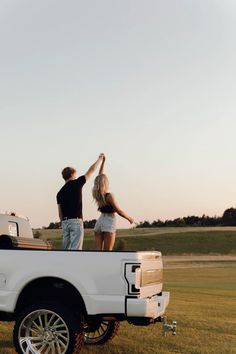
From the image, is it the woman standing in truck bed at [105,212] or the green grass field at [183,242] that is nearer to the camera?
the woman standing in truck bed at [105,212]

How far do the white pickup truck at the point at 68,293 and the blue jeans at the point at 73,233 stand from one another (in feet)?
6.45

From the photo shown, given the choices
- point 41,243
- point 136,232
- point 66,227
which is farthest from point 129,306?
point 136,232

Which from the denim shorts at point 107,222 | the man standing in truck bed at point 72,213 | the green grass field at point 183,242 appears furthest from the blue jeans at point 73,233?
the green grass field at point 183,242

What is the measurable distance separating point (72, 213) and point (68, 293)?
2.35 metres

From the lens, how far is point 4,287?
25.4 ft

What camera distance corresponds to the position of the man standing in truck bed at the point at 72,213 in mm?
9953

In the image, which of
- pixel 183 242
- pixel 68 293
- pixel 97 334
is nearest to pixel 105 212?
pixel 97 334

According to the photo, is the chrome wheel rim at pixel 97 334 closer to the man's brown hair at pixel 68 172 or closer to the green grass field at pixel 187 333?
the green grass field at pixel 187 333

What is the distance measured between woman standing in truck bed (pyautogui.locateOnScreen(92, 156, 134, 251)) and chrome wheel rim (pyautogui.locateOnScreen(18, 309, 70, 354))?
2.63 metres

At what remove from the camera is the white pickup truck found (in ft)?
23.7

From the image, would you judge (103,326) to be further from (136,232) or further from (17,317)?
(136,232)

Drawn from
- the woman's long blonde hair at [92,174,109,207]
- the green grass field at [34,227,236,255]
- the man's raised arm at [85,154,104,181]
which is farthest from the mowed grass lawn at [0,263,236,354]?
the green grass field at [34,227,236,255]

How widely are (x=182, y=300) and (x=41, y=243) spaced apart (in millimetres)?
8925

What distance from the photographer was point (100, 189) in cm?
1006
